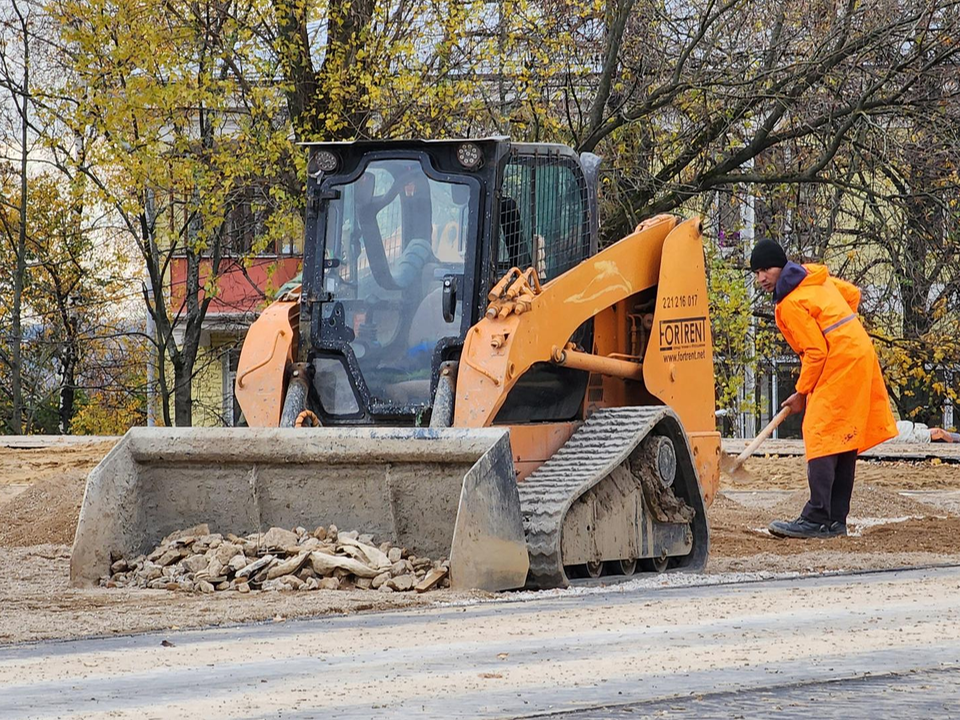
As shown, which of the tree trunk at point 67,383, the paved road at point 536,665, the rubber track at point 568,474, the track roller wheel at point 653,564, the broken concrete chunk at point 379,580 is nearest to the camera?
the paved road at point 536,665

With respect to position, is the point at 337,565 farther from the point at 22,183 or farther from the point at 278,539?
the point at 22,183

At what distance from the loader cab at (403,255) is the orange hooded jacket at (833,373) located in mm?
2164

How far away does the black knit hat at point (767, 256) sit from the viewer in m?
10.3

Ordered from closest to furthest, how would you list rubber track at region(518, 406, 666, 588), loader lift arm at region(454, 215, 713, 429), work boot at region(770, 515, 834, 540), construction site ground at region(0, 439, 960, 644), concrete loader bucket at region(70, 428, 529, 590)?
construction site ground at region(0, 439, 960, 644), concrete loader bucket at region(70, 428, 529, 590), rubber track at region(518, 406, 666, 588), loader lift arm at region(454, 215, 713, 429), work boot at region(770, 515, 834, 540)

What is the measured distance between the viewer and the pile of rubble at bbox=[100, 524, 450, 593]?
7344 millimetres

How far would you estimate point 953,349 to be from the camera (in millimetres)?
19000

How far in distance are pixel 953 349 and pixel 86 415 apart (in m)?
16.3

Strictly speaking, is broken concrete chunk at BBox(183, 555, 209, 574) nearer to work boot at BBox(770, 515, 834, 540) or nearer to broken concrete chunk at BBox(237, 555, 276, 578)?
broken concrete chunk at BBox(237, 555, 276, 578)

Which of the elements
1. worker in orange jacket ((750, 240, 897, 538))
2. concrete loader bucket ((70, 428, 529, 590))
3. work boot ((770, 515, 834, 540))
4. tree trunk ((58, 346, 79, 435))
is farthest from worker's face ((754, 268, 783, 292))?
tree trunk ((58, 346, 79, 435))

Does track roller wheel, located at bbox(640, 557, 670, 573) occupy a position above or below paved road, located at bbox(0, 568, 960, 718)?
below

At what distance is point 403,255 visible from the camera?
27.8 ft

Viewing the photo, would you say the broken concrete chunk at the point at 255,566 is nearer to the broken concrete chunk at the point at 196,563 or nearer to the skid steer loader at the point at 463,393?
the broken concrete chunk at the point at 196,563

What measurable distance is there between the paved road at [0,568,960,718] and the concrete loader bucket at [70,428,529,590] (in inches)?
28.2

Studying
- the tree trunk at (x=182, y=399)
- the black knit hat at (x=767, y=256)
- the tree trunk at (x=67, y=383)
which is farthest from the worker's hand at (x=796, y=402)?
the tree trunk at (x=67, y=383)
